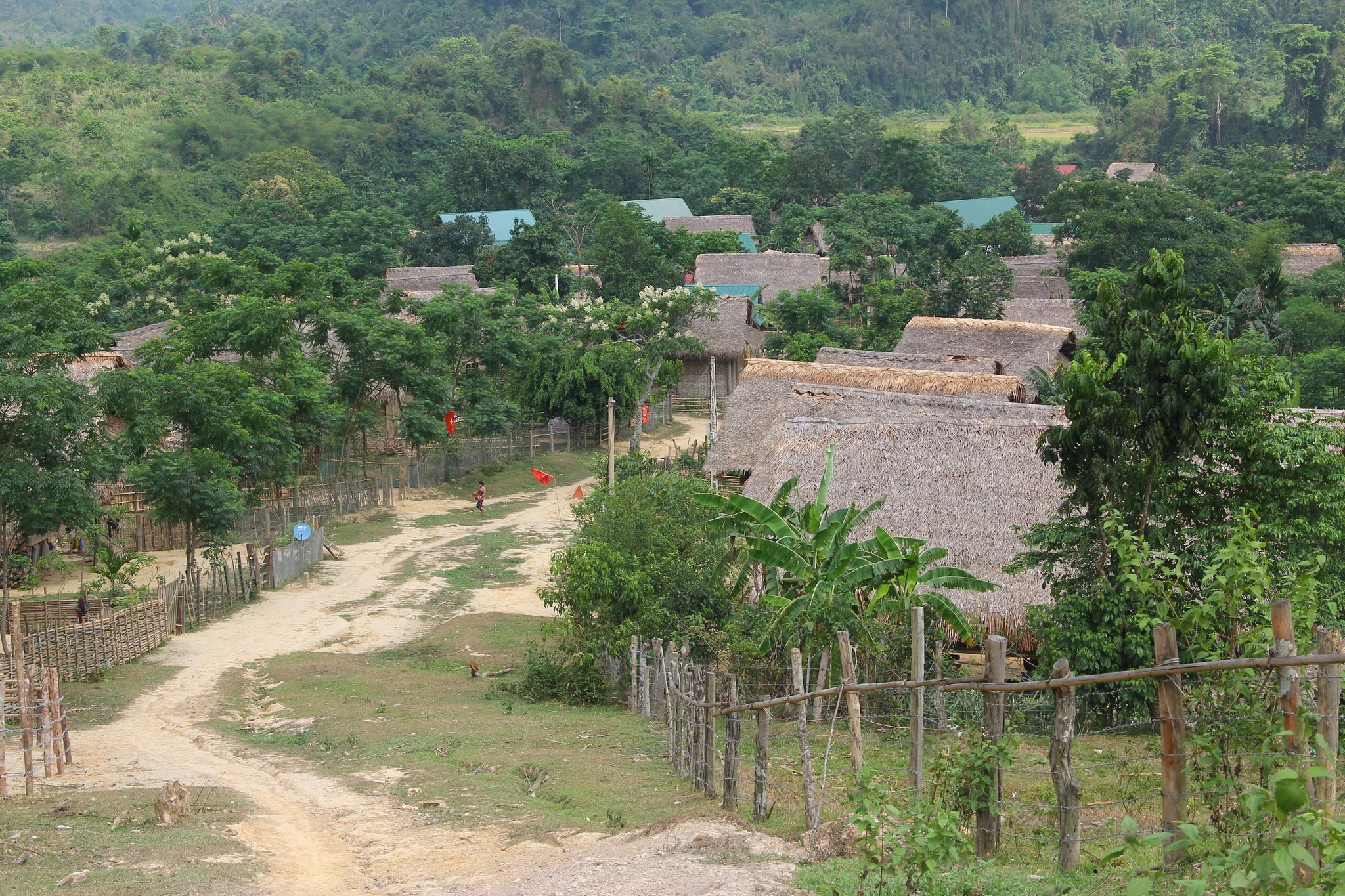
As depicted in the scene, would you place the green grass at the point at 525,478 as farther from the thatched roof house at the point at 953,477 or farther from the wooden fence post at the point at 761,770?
the wooden fence post at the point at 761,770

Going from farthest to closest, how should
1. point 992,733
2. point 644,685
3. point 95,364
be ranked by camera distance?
point 95,364 < point 644,685 < point 992,733

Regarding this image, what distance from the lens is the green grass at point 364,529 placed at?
23859 mm

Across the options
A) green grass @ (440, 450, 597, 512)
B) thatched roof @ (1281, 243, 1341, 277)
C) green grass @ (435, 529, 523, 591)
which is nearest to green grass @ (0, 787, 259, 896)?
green grass @ (435, 529, 523, 591)

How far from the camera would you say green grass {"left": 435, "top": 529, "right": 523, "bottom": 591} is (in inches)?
835

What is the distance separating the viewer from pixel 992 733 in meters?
7.04

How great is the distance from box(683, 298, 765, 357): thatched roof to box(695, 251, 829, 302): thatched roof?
5158mm

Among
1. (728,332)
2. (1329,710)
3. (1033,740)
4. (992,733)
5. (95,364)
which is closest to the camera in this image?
(1329,710)

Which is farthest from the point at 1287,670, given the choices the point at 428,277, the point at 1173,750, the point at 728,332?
the point at 428,277

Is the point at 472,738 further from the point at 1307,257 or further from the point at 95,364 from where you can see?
the point at 1307,257

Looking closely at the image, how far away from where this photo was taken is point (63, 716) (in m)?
11.5

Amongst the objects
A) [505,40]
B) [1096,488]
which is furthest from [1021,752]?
[505,40]

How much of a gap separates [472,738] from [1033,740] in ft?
17.4

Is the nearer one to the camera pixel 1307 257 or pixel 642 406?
pixel 642 406

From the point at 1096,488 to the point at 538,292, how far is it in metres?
30.3
